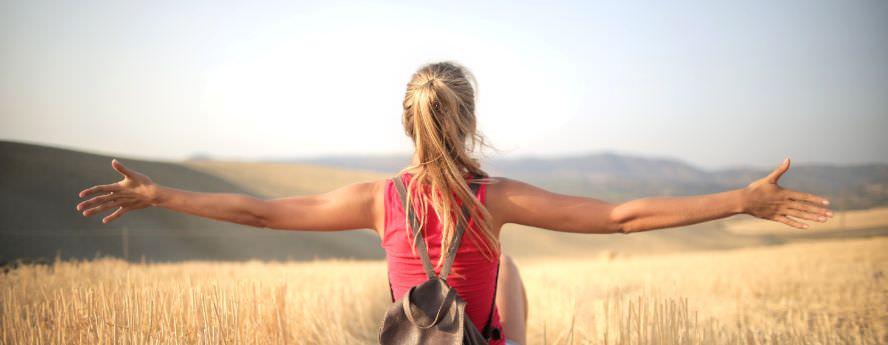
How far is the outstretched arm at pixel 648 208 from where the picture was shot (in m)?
2.68

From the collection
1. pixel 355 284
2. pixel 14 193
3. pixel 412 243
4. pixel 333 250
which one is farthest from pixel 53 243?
pixel 412 243

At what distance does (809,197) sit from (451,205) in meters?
1.42

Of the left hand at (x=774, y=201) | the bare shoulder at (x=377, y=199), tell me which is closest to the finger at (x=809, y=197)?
the left hand at (x=774, y=201)

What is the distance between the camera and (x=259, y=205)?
303 centimetres

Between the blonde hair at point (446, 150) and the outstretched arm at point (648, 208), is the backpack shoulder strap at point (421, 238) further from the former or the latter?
the outstretched arm at point (648, 208)

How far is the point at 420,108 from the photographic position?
285 cm

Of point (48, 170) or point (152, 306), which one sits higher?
point (48, 170)

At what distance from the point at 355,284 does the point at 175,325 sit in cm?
573

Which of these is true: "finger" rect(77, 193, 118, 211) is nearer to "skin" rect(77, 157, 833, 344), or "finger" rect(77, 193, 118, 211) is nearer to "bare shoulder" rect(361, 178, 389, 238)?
"skin" rect(77, 157, 833, 344)

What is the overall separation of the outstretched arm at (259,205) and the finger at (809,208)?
1741mm

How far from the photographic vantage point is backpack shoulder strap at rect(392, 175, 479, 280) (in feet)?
9.14

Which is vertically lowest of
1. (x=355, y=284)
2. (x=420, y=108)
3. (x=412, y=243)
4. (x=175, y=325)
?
(x=355, y=284)

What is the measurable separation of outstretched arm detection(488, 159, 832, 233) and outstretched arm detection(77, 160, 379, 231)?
62 centimetres

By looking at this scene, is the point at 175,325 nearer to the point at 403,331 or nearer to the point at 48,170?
the point at 403,331
